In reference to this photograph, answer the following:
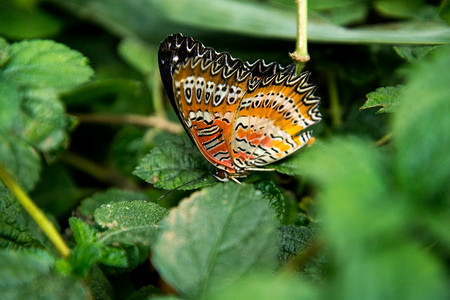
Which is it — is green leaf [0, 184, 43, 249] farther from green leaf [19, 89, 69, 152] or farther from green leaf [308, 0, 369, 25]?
green leaf [308, 0, 369, 25]

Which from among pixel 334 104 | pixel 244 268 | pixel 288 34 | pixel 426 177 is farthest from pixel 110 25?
pixel 426 177

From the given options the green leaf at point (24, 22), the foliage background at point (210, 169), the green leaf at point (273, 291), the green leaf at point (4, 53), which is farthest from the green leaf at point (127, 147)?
the green leaf at point (273, 291)

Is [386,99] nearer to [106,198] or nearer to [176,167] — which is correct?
[176,167]

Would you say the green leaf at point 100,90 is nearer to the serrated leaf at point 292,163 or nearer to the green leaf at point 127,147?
the green leaf at point 127,147

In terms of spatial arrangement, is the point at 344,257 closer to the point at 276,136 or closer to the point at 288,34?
the point at 276,136

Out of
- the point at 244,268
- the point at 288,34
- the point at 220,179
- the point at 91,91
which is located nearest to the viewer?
the point at 244,268

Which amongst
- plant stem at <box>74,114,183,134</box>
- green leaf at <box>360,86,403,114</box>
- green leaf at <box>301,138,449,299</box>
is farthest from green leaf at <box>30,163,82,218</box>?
green leaf at <box>301,138,449,299</box>
